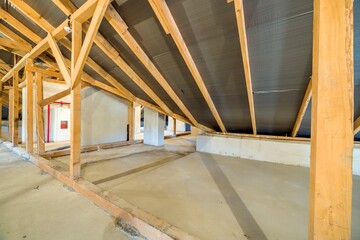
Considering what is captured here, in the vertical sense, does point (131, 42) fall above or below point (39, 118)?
above

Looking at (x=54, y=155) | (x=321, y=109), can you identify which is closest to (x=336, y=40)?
(x=321, y=109)

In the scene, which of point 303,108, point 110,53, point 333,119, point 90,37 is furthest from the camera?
point 110,53

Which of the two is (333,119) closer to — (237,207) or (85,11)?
A: (237,207)

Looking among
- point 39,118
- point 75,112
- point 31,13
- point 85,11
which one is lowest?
point 39,118

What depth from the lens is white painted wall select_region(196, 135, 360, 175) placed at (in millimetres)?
3537

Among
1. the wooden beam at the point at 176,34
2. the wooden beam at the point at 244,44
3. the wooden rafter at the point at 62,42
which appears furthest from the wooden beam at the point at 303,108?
the wooden rafter at the point at 62,42

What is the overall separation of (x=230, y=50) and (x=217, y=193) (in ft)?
6.38

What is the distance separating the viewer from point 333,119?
2.52 feet

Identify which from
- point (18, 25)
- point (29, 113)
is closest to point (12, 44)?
point (18, 25)

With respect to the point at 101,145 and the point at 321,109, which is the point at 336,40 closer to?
the point at 321,109

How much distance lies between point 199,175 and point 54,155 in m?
3.48

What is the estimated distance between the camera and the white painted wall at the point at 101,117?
5105 millimetres

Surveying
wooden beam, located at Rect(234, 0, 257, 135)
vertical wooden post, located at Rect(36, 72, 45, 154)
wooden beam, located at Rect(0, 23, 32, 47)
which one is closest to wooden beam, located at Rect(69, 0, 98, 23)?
wooden beam, located at Rect(234, 0, 257, 135)

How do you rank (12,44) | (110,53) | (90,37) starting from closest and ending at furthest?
(90,37), (110,53), (12,44)
